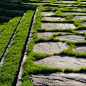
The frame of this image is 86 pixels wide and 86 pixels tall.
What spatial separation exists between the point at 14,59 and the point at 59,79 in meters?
1.64

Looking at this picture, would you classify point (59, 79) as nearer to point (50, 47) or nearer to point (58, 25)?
point (50, 47)

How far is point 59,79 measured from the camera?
138 inches

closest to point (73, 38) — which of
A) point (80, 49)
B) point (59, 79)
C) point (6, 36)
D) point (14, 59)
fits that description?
point (80, 49)

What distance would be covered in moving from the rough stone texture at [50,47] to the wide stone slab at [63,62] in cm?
41

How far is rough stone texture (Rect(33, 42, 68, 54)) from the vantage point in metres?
4.75

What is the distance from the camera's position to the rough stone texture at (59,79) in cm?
338

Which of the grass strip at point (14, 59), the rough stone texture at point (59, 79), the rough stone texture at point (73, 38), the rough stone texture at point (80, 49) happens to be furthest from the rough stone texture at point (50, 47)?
the rough stone texture at point (59, 79)

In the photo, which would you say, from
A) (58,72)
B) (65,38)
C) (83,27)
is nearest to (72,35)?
(65,38)

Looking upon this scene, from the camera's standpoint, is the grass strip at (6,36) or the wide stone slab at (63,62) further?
the grass strip at (6,36)

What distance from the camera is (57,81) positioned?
344cm

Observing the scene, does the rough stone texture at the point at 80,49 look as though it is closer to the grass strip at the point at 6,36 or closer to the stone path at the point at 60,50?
the stone path at the point at 60,50

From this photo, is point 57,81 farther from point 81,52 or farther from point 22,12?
point 22,12

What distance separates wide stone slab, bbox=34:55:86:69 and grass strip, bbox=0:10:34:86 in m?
0.64

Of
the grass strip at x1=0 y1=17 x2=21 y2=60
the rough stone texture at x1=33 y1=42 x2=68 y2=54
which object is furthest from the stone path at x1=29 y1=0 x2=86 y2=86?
the grass strip at x1=0 y1=17 x2=21 y2=60
